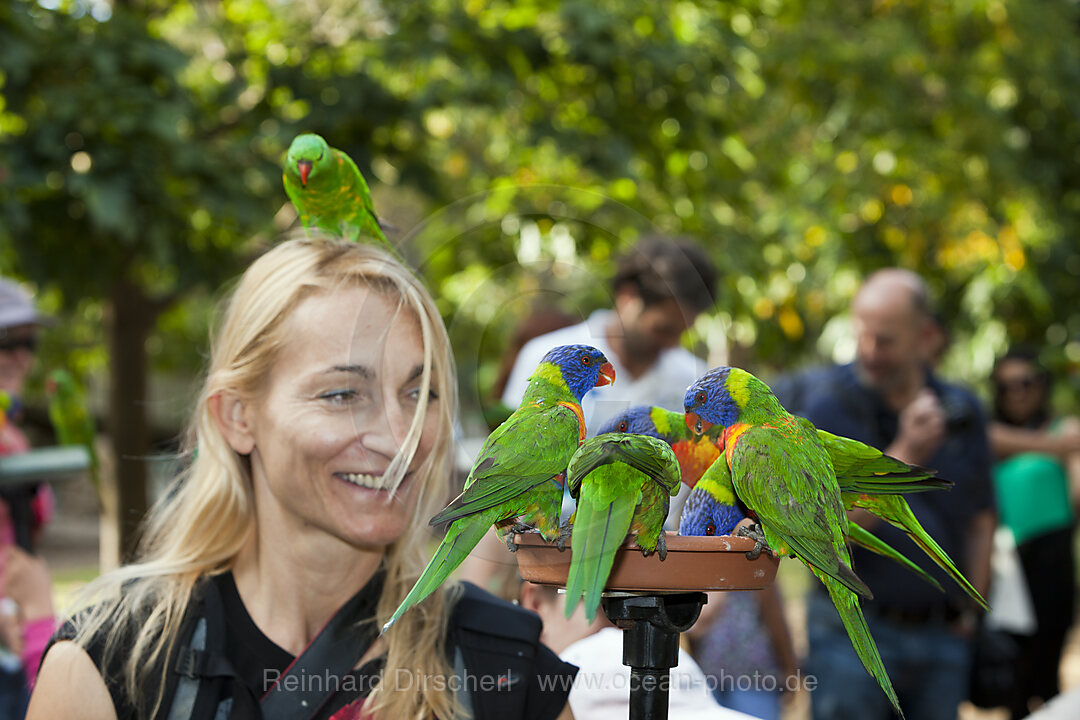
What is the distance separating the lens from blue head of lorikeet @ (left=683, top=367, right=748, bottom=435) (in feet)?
3.59

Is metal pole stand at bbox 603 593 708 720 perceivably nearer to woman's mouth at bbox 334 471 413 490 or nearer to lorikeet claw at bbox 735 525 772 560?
lorikeet claw at bbox 735 525 772 560

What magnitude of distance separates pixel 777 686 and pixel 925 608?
2.81 ft

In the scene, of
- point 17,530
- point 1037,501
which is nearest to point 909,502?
point 1037,501

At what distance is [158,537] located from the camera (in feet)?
6.17

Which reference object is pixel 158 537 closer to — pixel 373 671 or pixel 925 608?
pixel 373 671

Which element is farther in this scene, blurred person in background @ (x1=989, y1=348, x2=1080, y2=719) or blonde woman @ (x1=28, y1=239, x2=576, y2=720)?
blurred person in background @ (x1=989, y1=348, x2=1080, y2=719)

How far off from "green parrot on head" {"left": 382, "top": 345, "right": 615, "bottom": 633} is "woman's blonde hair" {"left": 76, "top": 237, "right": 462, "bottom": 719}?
29 centimetres

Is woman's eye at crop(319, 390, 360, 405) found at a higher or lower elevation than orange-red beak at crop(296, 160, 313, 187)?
lower

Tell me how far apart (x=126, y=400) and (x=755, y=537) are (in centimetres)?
514

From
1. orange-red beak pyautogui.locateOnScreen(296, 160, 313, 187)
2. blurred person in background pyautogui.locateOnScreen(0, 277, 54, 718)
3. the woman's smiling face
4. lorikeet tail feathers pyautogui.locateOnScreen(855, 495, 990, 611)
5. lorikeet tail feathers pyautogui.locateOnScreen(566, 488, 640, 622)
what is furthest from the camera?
blurred person in background pyautogui.locateOnScreen(0, 277, 54, 718)

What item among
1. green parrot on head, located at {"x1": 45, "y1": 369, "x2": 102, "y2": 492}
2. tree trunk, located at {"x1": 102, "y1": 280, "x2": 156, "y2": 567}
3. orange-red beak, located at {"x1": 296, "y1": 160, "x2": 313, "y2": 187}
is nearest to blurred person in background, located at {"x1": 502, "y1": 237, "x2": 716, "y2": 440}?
orange-red beak, located at {"x1": 296, "y1": 160, "x2": 313, "y2": 187}

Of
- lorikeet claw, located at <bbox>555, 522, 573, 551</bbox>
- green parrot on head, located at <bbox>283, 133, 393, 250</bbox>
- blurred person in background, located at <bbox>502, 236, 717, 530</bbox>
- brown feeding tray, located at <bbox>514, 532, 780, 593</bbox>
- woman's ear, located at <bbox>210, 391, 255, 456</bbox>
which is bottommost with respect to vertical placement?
brown feeding tray, located at <bbox>514, 532, 780, 593</bbox>

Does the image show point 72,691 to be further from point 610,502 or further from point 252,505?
point 610,502

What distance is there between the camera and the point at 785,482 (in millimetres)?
1056
